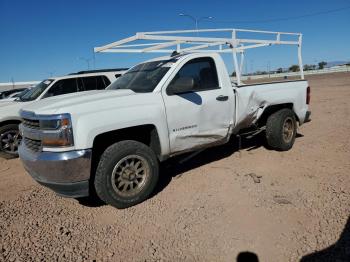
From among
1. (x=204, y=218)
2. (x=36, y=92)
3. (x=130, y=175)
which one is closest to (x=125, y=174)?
(x=130, y=175)

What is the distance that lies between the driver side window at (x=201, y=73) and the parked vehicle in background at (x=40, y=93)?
4.47 m

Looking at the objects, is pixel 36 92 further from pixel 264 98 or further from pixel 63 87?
pixel 264 98

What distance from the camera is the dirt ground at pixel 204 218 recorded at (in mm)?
3326

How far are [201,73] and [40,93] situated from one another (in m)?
4.73

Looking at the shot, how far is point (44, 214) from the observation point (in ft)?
14.4

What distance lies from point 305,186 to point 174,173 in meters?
2.09

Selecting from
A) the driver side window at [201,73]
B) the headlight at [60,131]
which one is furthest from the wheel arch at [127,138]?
the driver side window at [201,73]

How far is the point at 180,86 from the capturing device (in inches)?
187

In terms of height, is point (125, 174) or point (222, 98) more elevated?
point (222, 98)

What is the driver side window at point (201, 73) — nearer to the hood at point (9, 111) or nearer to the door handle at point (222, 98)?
the door handle at point (222, 98)

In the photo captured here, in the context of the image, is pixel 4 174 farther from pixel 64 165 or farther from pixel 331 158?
pixel 331 158

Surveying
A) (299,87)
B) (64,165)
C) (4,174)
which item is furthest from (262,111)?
(4,174)

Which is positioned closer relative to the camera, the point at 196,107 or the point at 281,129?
the point at 196,107

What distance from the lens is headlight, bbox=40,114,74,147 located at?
3852 millimetres
